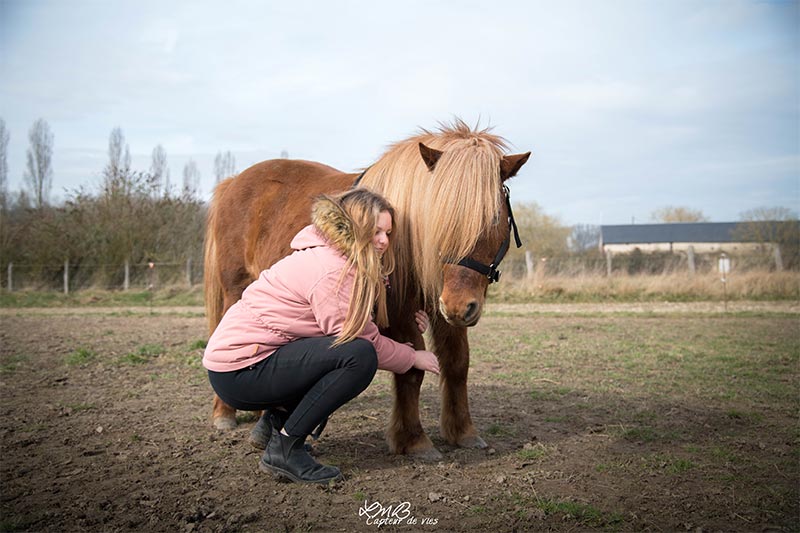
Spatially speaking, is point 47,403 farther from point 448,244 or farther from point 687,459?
point 687,459

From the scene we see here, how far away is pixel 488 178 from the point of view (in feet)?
10.9

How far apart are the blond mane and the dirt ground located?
3.99 feet

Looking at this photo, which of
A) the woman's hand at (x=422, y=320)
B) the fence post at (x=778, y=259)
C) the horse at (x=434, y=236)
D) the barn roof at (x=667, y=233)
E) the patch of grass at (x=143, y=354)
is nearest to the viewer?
the horse at (x=434, y=236)

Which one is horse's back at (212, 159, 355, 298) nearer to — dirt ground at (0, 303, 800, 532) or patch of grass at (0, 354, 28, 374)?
dirt ground at (0, 303, 800, 532)

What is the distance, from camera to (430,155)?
133 inches

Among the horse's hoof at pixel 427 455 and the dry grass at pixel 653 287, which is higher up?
the dry grass at pixel 653 287

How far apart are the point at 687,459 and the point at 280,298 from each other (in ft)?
8.90

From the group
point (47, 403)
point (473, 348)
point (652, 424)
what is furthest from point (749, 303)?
point (47, 403)

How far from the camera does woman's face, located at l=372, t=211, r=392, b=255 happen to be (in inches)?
124

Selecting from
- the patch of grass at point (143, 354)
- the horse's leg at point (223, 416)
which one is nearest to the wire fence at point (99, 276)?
the patch of grass at point (143, 354)

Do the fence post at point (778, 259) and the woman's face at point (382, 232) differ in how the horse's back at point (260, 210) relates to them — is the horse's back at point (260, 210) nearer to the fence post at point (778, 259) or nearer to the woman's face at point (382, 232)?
the woman's face at point (382, 232)

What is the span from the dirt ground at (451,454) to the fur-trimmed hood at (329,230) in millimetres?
1306

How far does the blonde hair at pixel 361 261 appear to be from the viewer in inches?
118
